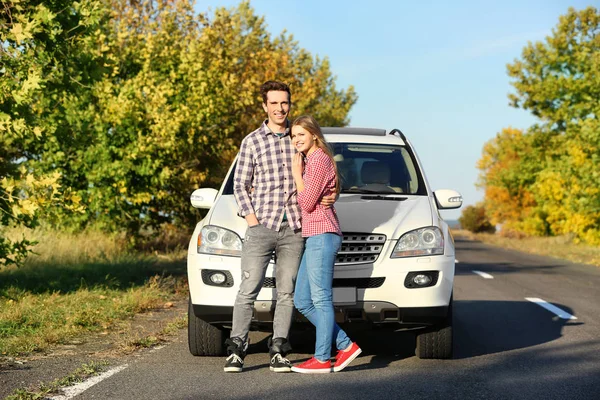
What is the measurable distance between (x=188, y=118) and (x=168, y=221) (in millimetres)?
3979

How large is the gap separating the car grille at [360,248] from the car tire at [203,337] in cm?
111

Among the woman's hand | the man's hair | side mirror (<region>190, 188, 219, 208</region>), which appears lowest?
side mirror (<region>190, 188, 219, 208</region>)

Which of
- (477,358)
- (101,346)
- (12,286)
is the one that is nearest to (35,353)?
(101,346)

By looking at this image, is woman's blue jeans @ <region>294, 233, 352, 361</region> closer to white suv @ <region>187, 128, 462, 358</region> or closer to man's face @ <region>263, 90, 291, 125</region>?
white suv @ <region>187, 128, 462, 358</region>

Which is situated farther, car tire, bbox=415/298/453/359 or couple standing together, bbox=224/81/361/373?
car tire, bbox=415/298/453/359

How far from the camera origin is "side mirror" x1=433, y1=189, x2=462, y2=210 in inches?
299

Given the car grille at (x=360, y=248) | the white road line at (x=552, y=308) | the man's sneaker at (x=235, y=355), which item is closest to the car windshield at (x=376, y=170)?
the car grille at (x=360, y=248)

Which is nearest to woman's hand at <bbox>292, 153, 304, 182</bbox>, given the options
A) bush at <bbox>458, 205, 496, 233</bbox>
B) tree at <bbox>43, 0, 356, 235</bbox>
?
tree at <bbox>43, 0, 356, 235</bbox>

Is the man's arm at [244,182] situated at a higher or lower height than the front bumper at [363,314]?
higher

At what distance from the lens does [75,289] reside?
1177 centimetres

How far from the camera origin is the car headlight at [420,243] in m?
6.57

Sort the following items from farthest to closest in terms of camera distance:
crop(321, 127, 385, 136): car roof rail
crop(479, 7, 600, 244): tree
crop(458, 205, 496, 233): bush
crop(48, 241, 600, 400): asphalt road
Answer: crop(458, 205, 496, 233): bush
crop(479, 7, 600, 244): tree
crop(321, 127, 385, 136): car roof rail
crop(48, 241, 600, 400): asphalt road

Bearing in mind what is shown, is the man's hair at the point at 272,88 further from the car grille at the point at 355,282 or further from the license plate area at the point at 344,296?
the license plate area at the point at 344,296

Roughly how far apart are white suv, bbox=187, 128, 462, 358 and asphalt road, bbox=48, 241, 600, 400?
0.25 meters
